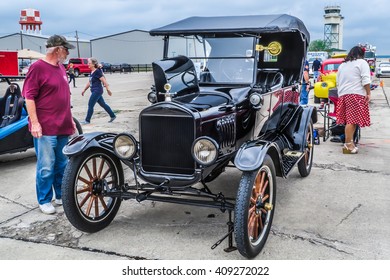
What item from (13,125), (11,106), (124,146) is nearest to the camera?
(124,146)

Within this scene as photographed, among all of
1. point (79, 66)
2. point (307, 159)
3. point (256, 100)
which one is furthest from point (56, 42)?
point (79, 66)

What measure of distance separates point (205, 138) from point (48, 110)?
6.06ft

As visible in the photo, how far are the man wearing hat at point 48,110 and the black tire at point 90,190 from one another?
56 cm

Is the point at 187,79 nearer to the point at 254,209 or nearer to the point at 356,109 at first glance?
the point at 254,209

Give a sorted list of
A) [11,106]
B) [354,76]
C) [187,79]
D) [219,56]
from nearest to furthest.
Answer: [187,79] → [219,56] → [11,106] → [354,76]

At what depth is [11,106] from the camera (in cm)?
715

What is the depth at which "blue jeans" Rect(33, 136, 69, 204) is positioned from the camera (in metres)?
4.60

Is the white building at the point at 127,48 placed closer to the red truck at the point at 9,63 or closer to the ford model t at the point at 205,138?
the red truck at the point at 9,63

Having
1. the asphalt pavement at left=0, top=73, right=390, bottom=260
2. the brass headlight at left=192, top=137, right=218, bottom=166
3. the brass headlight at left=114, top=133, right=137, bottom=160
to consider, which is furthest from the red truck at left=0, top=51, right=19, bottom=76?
the brass headlight at left=192, top=137, right=218, bottom=166

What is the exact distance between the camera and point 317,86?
1430 centimetres

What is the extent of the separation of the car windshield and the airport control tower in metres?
133

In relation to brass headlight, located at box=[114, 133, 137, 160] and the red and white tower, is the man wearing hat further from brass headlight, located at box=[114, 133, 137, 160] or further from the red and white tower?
the red and white tower

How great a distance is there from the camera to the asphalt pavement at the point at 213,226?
3787 mm

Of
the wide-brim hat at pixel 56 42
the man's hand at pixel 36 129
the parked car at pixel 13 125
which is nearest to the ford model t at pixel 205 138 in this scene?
the man's hand at pixel 36 129
